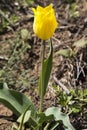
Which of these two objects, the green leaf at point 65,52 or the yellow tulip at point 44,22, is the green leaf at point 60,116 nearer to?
the yellow tulip at point 44,22

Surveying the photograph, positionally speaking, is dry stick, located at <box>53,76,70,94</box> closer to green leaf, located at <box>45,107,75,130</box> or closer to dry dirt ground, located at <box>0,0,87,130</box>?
dry dirt ground, located at <box>0,0,87,130</box>

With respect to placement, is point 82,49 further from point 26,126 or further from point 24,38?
point 26,126

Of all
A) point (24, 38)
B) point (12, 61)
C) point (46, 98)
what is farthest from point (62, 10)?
point (46, 98)

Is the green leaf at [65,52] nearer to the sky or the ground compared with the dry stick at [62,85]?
nearer to the sky

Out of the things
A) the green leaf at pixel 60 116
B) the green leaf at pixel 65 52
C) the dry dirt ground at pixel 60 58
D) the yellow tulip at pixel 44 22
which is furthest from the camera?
the green leaf at pixel 65 52

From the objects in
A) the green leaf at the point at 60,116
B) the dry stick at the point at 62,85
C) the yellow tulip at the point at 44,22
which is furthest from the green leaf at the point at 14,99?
the yellow tulip at the point at 44,22

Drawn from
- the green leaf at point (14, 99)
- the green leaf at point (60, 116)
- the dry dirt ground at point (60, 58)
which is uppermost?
the dry dirt ground at point (60, 58)

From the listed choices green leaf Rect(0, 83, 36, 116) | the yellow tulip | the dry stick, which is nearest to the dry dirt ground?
the dry stick

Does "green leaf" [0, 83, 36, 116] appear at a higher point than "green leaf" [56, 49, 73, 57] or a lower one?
lower
